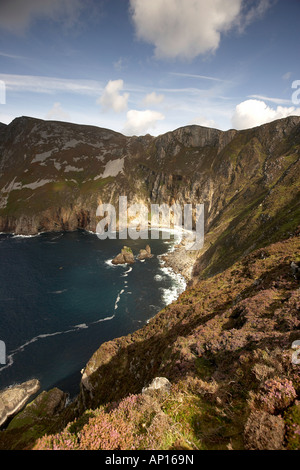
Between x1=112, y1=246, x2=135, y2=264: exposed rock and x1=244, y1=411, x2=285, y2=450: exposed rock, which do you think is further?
x1=112, y1=246, x2=135, y2=264: exposed rock

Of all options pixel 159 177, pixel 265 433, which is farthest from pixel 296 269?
pixel 159 177

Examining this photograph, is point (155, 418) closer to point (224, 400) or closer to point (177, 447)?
point (177, 447)

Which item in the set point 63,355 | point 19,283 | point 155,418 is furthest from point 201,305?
point 19,283

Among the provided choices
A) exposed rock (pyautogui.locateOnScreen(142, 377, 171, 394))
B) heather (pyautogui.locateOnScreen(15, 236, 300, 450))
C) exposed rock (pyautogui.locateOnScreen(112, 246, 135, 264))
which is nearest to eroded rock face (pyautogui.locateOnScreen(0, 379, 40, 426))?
heather (pyautogui.locateOnScreen(15, 236, 300, 450))

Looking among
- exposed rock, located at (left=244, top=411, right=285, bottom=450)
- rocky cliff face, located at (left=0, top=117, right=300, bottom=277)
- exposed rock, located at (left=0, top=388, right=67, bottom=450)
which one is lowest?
exposed rock, located at (left=0, top=388, right=67, bottom=450)

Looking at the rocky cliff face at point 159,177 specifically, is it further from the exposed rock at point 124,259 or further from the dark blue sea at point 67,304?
the dark blue sea at point 67,304

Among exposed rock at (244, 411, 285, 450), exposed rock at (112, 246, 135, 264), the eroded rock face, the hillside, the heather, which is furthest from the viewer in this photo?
exposed rock at (112, 246, 135, 264)

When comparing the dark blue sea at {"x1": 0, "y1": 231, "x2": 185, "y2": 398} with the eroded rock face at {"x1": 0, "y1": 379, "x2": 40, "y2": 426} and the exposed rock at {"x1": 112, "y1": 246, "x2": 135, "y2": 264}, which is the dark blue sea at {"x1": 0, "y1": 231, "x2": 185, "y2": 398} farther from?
the exposed rock at {"x1": 112, "y1": 246, "x2": 135, "y2": 264}
